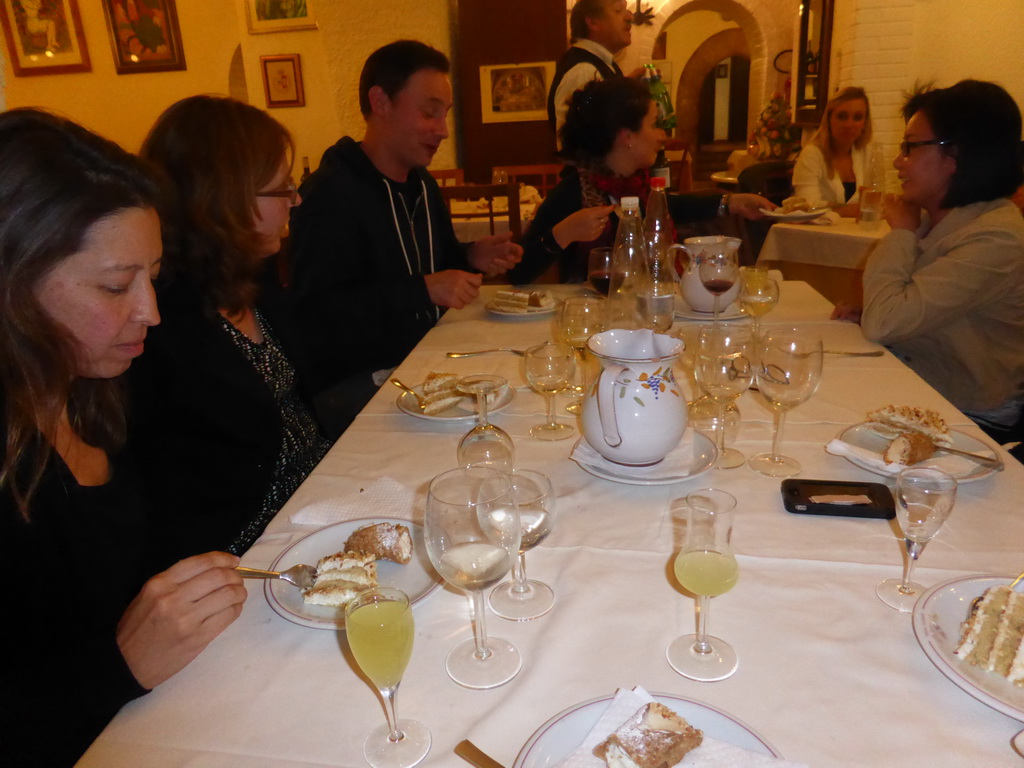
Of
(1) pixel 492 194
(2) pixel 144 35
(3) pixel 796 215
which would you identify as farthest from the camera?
(2) pixel 144 35

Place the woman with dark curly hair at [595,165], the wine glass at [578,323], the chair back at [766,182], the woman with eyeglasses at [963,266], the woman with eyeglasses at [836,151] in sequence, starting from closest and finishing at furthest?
the wine glass at [578,323], the woman with eyeglasses at [963,266], the woman with dark curly hair at [595,165], the woman with eyeglasses at [836,151], the chair back at [766,182]

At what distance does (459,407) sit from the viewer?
4.75ft

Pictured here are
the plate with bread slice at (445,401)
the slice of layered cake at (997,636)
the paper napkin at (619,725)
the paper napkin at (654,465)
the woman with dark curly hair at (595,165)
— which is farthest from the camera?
the woman with dark curly hair at (595,165)

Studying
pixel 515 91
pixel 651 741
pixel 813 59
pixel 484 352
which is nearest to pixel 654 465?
pixel 651 741

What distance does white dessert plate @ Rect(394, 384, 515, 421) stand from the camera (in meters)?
1.39

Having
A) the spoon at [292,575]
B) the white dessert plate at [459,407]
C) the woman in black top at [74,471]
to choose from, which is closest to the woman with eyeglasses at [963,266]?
the white dessert plate at [459,407]

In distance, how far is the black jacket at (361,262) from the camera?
6.87 feet

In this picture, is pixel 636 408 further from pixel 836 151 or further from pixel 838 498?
pixel 836 151

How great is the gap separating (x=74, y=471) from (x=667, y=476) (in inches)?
38.0

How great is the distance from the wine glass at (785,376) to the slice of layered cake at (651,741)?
23.9 inches

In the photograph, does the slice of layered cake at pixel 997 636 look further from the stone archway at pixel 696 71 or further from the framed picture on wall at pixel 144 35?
the stone archway at pixel 696 71

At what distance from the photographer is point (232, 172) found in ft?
5.10

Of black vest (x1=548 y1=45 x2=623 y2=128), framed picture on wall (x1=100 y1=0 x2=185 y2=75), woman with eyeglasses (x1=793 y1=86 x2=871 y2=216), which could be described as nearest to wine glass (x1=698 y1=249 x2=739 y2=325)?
black vest (x1=548 y1=45 x2=623 y2=128)

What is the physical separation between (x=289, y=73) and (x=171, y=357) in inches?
205
